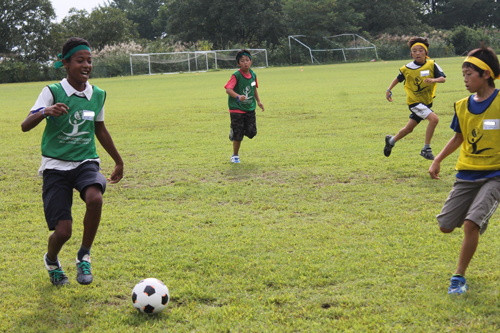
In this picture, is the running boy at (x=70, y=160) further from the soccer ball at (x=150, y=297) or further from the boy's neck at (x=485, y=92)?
the boy's neck at (x=485, y=92)

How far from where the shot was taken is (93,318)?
3246mm

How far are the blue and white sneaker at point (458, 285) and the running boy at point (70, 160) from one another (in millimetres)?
2620

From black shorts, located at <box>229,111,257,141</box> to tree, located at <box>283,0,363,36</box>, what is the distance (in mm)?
51268

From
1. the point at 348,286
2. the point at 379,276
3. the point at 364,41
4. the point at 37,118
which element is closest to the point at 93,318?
the point at 37,118

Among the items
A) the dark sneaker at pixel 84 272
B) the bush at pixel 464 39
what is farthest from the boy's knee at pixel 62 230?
the bush at pixel 464 39

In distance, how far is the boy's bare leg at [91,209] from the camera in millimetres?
3619

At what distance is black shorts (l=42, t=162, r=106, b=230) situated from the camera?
3590mm

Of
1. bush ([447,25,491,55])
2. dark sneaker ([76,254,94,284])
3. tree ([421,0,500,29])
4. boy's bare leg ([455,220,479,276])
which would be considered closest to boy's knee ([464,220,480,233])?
boy's bare leg ([455,220,479,276])

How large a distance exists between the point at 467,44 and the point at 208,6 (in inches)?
1260

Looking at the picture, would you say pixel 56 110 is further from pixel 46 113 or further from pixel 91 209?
pixel 91 209

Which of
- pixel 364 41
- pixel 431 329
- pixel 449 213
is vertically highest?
pixel 364 41

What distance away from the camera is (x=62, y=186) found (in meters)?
3.69

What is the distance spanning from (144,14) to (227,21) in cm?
3370

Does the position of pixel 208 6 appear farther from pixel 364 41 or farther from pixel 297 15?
pixel 364 41
